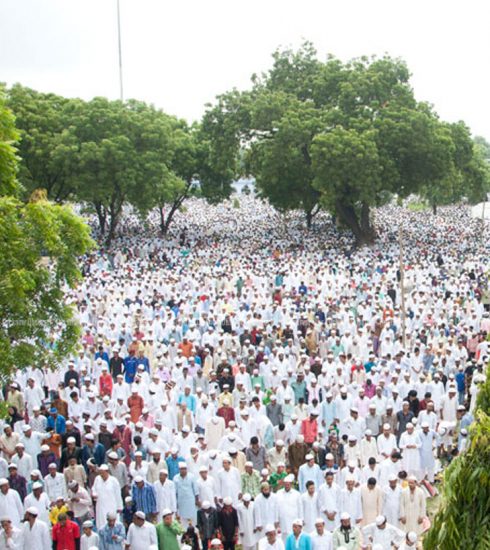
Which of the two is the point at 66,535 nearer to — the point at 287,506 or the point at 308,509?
the point at 287,506

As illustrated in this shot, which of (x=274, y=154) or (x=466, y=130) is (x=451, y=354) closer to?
(x=274, y=154)

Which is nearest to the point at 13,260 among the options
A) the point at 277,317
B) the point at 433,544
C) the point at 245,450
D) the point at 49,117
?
the point at 245,450

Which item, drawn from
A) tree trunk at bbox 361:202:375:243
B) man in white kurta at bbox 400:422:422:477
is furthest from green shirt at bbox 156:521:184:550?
tree trunk at bbox 361:202:375:243

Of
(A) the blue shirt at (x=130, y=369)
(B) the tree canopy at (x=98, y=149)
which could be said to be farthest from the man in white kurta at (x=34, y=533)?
(B) the tree canopy at (x=98, y=149)

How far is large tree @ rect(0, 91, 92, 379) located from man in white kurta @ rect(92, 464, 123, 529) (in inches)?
48.7

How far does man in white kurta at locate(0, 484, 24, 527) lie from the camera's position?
7.45 m

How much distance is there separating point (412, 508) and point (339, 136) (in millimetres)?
18981

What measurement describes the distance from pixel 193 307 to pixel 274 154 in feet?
39.7

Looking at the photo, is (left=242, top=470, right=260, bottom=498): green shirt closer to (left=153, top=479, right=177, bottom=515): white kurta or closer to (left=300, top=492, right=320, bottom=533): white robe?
(left=300, top=492, right=320, bottom=533): white robe

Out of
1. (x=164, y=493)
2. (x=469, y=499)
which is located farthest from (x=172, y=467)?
(x=469, y=499)

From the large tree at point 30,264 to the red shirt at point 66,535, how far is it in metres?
1.52

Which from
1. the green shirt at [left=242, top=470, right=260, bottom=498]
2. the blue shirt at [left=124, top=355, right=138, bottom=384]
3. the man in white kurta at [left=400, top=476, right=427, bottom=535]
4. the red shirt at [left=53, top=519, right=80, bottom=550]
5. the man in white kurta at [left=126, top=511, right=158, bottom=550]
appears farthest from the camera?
the blue shirt at [left=124, top=355, right=138, bottom=384]

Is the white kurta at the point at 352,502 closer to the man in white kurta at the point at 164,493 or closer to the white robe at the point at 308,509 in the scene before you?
the white robe at the point at 308,509

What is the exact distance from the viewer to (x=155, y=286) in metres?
18.4
